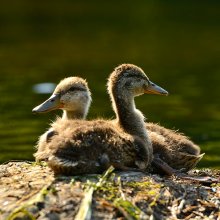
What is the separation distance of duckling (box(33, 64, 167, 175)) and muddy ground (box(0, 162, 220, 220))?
137mm

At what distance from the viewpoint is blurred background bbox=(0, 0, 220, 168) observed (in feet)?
54.6

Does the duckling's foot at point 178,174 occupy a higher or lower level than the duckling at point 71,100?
lower

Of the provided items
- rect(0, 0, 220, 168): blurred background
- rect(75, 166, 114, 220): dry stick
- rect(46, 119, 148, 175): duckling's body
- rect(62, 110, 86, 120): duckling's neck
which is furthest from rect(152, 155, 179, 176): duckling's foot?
rect(0, 0, 220, 168): blurred background

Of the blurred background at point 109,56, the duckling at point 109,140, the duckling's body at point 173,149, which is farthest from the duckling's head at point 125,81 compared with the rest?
the blurred background at point 109,56

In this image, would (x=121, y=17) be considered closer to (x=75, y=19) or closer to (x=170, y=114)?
(x=75, y=19)

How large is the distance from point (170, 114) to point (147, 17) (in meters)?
20.4

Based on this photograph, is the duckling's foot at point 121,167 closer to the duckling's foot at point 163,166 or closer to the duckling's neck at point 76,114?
the duckling's foot at point 163,166

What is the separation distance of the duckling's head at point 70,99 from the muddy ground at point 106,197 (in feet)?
3.82

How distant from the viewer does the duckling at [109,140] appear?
8.82m

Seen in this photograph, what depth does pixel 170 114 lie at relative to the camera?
17.6 m

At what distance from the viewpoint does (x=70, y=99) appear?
10.5 m

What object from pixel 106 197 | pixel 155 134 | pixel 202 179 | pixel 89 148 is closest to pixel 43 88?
pixel 155 134

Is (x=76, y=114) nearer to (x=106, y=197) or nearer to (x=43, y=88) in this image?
(x=106, y=197)

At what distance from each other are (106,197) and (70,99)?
226 centimetres
